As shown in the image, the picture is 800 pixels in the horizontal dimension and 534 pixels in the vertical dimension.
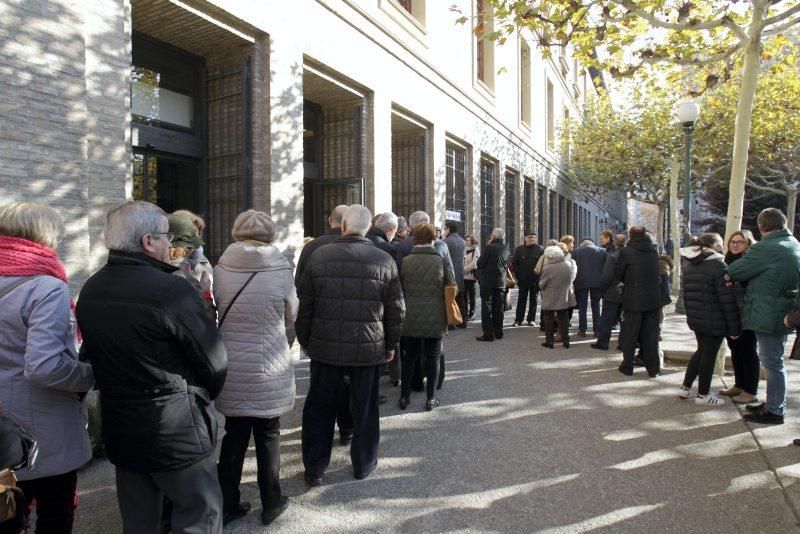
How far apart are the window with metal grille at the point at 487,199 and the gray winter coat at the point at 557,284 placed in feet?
24.1

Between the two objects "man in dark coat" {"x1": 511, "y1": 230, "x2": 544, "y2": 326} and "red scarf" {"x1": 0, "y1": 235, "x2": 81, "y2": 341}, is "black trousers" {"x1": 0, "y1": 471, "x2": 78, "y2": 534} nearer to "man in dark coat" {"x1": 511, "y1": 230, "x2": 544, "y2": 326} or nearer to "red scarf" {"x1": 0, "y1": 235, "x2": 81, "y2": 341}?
"red scarf" {"x1": 0, "y1": 235, "x2": 81, "y2": 341}

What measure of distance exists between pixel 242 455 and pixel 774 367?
455 cm

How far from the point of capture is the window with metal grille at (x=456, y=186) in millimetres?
14164

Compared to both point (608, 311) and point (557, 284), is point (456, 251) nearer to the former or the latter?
point (557, 284)

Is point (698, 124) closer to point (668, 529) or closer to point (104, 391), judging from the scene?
point (668, 529)

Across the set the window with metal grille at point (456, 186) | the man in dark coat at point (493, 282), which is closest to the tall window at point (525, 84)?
the window with metal grille at point (456, 186)

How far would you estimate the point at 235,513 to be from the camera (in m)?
3.40

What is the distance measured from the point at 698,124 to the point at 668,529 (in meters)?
20.5

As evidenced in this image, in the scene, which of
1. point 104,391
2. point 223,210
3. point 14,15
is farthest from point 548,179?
point 104,391

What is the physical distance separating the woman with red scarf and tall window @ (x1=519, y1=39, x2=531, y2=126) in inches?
761

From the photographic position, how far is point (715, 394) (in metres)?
6.09

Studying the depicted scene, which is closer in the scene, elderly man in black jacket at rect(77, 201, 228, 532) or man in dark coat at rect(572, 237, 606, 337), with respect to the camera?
elderly man in black jacket at rect(77, 201, 228, 532)

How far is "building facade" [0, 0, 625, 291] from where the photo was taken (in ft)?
16.3

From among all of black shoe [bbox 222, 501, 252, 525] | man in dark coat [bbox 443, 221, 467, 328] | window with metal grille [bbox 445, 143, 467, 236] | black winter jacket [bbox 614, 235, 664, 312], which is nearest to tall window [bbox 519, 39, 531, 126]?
window with metal grille [bbox 445, 143, 467, 236]
